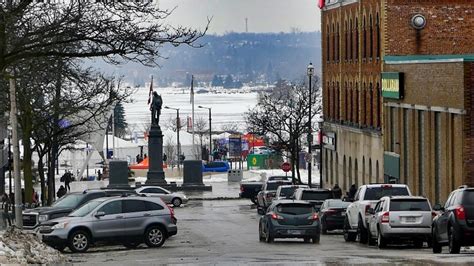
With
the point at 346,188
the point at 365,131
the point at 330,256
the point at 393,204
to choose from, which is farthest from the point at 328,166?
the point at 330,256

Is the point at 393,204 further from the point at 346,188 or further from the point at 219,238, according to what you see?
the point at 346,188

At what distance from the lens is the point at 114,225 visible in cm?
3556

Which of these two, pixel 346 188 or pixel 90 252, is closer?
pixel 90 252

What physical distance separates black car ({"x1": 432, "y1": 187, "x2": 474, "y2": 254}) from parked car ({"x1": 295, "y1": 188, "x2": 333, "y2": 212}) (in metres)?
19.7

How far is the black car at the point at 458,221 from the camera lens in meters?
29.0

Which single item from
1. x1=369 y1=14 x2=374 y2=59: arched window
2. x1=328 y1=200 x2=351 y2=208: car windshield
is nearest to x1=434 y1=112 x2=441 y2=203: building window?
x1=328 y1=200 x2=351 y2=208: car windshield

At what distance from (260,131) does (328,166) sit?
31.7ft

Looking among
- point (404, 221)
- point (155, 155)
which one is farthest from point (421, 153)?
point (155, 155)

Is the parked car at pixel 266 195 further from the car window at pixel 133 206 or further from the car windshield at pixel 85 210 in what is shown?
the car windshield at pixel 85 210

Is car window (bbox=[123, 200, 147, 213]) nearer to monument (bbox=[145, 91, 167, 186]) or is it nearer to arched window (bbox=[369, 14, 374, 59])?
arched window (bbox=[369, 14, 374, 59])

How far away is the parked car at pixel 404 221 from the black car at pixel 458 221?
13.4ft

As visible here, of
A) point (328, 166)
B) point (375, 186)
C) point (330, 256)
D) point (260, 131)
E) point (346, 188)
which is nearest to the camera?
point (330, 256)

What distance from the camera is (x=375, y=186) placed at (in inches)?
1585

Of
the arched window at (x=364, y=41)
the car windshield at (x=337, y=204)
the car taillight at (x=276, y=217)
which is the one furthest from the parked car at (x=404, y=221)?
the arched window at (x=364, y=41)
